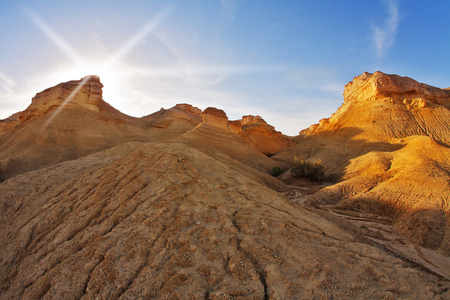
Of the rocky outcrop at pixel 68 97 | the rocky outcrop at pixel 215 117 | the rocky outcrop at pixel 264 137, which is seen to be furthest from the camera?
the rocky outcrop at pixel 264 137

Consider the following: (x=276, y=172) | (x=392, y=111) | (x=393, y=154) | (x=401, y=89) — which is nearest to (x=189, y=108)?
(x=276, y=172)

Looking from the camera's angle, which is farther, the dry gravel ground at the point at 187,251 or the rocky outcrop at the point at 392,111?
the rocky outcrop at the point at 392,111

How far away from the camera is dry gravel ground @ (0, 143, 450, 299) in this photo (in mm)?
2408

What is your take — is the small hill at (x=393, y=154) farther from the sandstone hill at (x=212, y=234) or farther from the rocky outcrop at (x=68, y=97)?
the rocky outcrop at (x=68, y=97)

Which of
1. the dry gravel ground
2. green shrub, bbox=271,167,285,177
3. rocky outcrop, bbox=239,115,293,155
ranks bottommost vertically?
the dry gravel ground

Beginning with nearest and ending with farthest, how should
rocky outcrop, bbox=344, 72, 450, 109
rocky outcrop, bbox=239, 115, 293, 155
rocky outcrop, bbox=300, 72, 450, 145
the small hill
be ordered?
the small hill, rocky outcrop, bbox=300, 72, 450, 145, rocky outcrop, bbox=344, 72, 450, 109, rocky outcrop, bbox=239, 115, 293, 155

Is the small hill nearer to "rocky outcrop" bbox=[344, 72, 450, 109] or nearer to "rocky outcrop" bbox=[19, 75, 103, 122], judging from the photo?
"rocky outcrop" bbox=[344, 72, 450, 109]

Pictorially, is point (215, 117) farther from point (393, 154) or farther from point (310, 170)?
point (393, 154)

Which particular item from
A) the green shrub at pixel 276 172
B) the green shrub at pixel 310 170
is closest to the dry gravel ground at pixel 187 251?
the green shrub at pixel 310 170

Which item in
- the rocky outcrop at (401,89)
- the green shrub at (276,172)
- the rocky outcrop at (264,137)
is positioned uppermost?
the rocky outcrop at (401,89)

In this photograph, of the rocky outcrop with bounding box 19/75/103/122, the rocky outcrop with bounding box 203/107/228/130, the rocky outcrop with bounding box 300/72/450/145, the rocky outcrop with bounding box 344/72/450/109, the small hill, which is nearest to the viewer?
the small hill

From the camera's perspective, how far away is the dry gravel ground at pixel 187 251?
7.90 feet

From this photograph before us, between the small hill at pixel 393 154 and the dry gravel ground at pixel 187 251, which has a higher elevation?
the small hill at pixel 393 154

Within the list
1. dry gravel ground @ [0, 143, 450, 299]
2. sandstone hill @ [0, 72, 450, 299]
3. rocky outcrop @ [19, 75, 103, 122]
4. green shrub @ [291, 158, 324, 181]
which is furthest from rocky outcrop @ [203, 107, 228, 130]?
dry gravel ground @ [0, 143, 450, 299]
